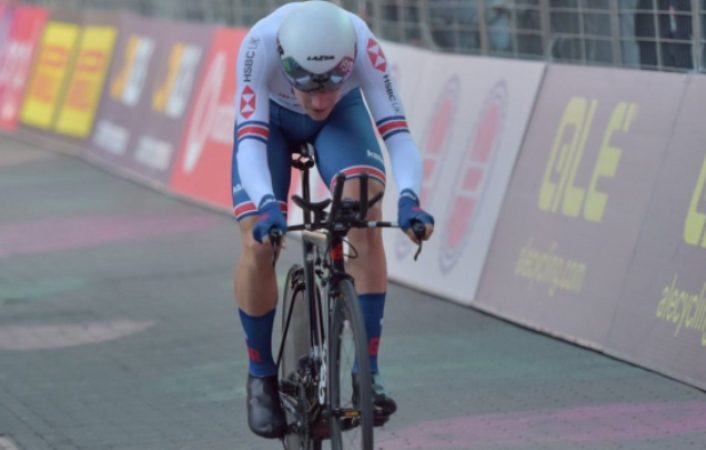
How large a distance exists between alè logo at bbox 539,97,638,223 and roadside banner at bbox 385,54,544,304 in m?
0.50

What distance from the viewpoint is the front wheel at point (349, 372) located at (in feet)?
18.2

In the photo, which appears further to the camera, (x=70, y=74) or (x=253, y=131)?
(x=70, y=74)

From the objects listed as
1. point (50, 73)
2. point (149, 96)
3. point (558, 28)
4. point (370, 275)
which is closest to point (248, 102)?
point (370, 275)

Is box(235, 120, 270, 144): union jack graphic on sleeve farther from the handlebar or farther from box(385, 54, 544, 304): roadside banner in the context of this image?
box(385, 54, 544, 304): roadside banner

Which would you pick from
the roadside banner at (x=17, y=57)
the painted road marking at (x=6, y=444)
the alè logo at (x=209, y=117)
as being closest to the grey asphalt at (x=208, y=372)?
the painted road marking at (x=6, y=444)

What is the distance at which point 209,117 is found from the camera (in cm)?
1617

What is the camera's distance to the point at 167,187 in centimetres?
A: 1698

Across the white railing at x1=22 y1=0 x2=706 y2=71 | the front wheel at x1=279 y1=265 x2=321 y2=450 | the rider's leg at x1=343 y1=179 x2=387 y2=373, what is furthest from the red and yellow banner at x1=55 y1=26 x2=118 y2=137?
the rider's leg at x1=343 y1=179 x2=387 y2=373

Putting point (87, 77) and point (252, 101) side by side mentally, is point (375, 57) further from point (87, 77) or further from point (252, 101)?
point (87, 77)

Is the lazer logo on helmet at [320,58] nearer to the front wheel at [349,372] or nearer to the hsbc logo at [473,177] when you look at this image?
the front wheel at [349,372]

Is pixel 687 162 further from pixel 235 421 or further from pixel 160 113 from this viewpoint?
pixel 160 113

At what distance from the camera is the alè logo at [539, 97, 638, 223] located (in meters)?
9.20

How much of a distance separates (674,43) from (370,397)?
438 cm

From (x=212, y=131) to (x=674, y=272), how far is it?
326 inches
